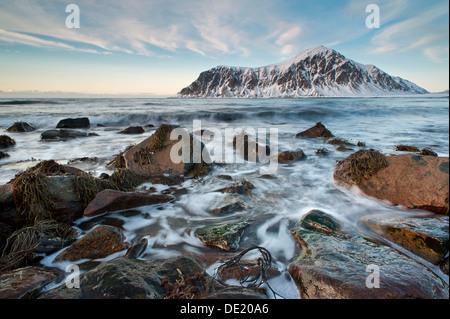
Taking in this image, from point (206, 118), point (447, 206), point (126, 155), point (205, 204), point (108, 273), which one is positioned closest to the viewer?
point (108, 273)

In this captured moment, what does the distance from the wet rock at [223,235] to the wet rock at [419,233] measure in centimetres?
176

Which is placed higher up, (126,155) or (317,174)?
(126,155)

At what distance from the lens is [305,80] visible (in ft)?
561

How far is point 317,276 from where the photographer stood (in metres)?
1.83

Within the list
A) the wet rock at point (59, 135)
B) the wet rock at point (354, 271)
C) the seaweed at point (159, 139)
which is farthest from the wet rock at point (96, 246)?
the wet rock at point (59, 135)

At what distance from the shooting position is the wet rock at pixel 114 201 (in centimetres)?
316

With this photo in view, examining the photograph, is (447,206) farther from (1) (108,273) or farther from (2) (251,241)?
(1) (108,273)

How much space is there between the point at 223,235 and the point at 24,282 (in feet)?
6.11

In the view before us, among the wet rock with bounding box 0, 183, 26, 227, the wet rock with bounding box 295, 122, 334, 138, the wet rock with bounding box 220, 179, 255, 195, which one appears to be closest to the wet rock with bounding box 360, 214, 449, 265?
the wet rock with bounding box 220, 179, 255, 195

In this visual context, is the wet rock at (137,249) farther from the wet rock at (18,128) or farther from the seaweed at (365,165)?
the wet rock at (18,128)

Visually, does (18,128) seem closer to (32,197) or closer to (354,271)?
(32,197)

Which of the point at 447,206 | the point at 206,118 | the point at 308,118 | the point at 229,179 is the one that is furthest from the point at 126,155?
Result: the point at 308,118

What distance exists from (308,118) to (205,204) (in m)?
18.6

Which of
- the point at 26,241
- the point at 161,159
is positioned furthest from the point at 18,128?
Answer: the point at 26,241
